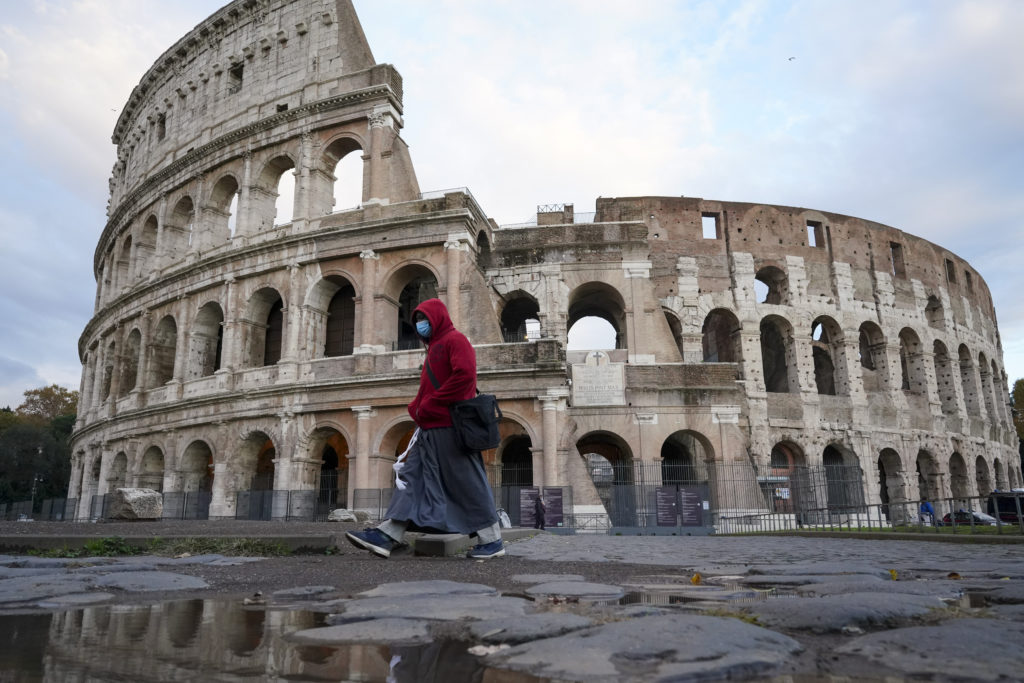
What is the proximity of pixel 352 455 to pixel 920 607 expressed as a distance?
16072 mm

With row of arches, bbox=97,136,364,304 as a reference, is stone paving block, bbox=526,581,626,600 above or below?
below

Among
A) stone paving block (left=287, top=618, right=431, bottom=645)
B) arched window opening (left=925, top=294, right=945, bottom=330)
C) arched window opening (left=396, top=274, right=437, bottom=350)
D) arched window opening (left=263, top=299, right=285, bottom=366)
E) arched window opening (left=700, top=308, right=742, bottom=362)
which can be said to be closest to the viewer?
stone paving block (left=287, top=618, right=431, bottom=645)

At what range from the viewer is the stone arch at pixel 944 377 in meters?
25.9

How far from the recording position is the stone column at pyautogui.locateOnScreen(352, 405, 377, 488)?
1705 centimetres

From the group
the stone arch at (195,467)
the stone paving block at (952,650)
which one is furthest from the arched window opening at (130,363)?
the stone paving block at (952,650)

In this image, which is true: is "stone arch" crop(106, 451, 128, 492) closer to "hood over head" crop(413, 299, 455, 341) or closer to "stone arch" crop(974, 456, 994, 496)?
"hood over head" crop(413, 299, 455, 341)

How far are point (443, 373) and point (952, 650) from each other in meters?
4.42

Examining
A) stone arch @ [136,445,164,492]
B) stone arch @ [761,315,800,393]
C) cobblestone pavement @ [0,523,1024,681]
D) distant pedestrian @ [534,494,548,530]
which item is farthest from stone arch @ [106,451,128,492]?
stone arch @ [761,315,800,393]

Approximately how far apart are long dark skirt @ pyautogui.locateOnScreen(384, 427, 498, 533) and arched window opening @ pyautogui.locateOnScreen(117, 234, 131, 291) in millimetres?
A: 24713

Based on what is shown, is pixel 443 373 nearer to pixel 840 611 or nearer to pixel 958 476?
pixel 840 611

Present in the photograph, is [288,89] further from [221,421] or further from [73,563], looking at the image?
[73,563]

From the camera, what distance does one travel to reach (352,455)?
17281 millimetres

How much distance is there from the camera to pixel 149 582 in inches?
134

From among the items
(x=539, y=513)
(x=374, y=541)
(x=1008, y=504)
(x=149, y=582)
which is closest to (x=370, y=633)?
(x=149, y=582)
